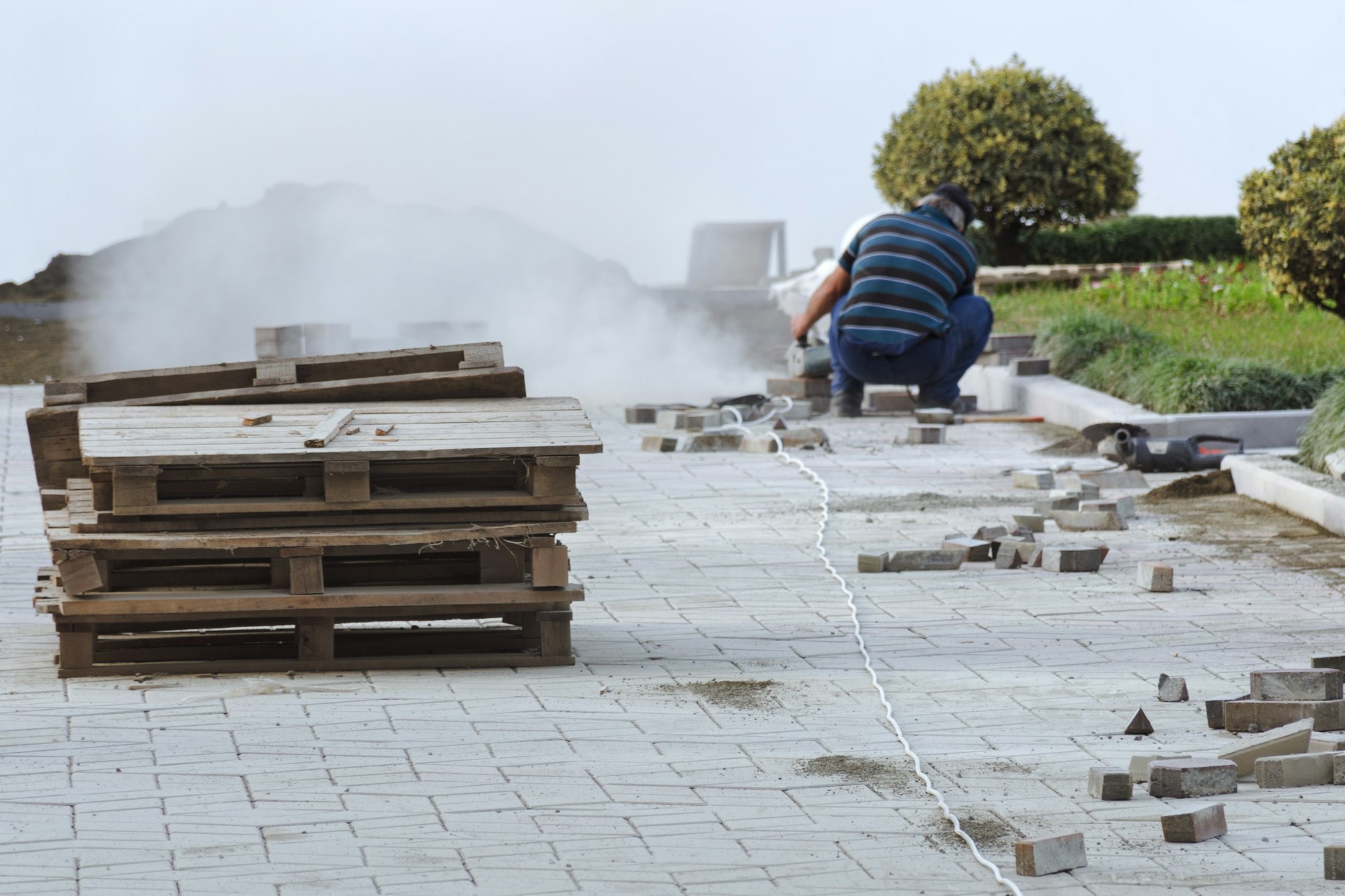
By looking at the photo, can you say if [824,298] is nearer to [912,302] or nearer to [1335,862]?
[912,302]

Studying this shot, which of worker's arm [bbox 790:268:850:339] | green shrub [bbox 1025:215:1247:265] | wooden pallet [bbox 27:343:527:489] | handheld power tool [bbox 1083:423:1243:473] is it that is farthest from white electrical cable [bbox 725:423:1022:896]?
green shrub [bbox 1025:215:1247:265]

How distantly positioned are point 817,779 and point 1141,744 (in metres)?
1.01

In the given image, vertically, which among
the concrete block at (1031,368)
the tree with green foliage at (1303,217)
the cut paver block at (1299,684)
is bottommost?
the cut paver block at (1299,684)

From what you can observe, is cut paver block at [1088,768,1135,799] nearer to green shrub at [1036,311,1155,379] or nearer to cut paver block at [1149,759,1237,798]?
cut paver block at [1149,759,1237,798]

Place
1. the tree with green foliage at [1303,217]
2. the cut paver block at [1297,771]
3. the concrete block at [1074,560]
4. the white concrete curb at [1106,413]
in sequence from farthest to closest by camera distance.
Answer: the tree with green foliage at [1303,217]
the white concrete curb at [1106,413]
the concrete block at [1074,560]
the cut paver block at [1297,771]

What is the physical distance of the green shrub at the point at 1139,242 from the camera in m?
24.4

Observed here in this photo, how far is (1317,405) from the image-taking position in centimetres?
937

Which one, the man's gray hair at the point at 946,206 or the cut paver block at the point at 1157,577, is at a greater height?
the man's gray hair at the point at 946,206

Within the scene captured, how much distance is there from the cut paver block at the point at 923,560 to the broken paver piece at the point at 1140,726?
2.54m

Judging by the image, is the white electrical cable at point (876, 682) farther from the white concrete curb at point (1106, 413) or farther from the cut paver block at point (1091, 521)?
the white concrete curb at point (1106, 413)

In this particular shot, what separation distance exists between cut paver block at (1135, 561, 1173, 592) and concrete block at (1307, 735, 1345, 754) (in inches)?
88.6

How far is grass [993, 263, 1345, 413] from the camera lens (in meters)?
11.3

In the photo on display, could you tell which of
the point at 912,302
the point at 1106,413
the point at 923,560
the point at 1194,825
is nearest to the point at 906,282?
the point at 912,302

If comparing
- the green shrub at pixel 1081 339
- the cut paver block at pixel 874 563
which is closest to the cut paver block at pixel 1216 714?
the cut paver block at pixel 874 563
